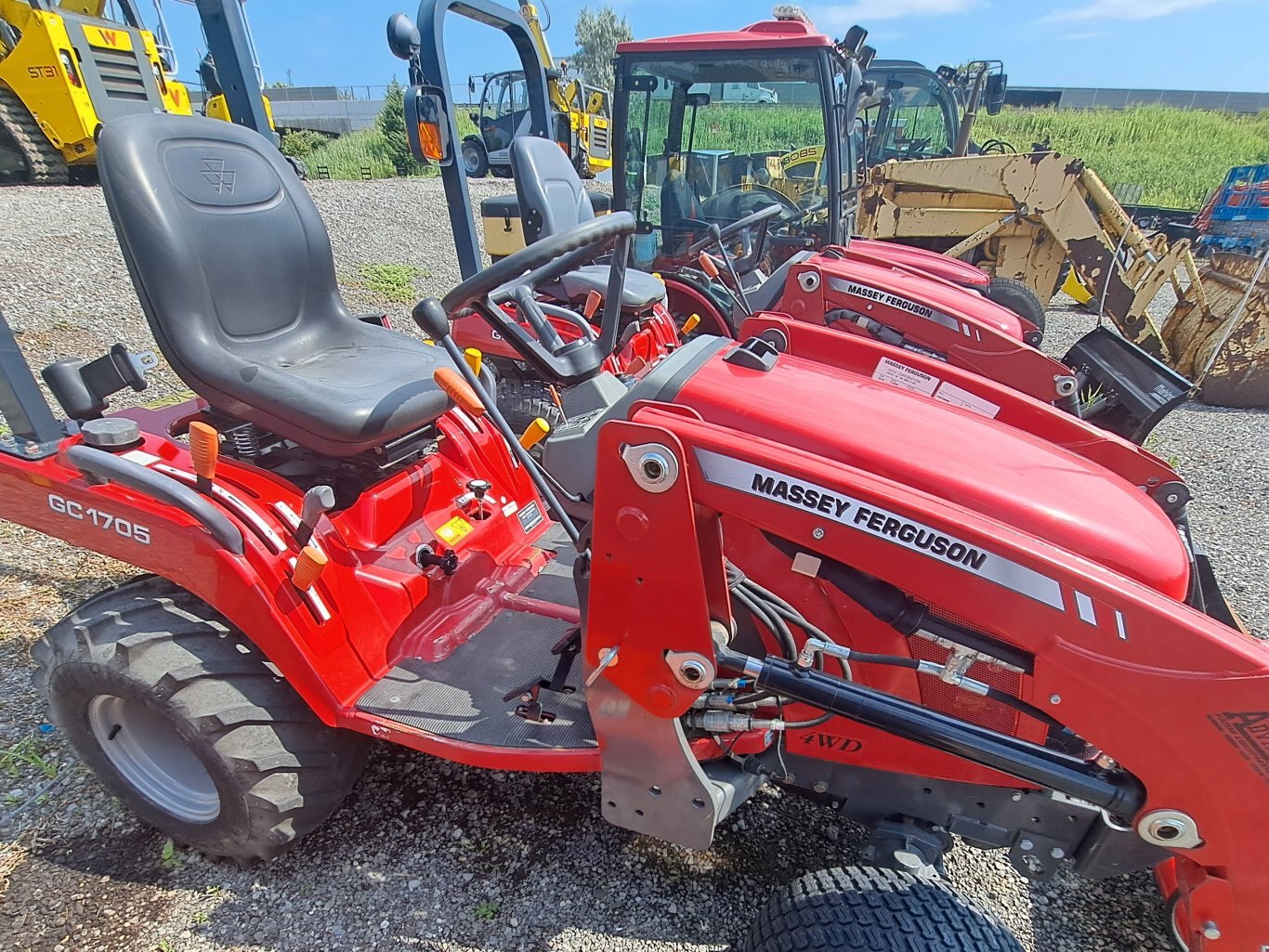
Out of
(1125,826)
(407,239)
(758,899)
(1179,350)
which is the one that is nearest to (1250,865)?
(1125,826)

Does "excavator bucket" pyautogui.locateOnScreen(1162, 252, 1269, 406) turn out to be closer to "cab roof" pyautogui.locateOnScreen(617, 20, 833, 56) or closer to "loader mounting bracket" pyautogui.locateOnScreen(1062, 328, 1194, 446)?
"loader mounting bracket" pyautogui.locateOnScreen(1062, 328, 1194, 446)

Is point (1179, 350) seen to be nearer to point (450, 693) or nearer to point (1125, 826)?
point (1125, 826)

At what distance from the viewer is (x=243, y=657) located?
1740 millimetres

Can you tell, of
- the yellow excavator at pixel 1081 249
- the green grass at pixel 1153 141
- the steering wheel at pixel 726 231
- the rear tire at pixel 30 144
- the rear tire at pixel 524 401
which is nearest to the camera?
the rear tire at pixel 524 401

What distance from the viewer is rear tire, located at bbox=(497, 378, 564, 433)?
393 centimetres

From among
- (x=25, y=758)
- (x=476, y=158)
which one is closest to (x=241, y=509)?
(x=25, y=758)

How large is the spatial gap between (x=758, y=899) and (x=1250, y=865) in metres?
1.03

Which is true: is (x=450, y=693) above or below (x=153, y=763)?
above

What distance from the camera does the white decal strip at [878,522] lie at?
1.09 meters

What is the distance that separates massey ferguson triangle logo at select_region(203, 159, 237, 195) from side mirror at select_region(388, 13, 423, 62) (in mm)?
1100

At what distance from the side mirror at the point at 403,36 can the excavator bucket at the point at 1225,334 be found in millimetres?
5316

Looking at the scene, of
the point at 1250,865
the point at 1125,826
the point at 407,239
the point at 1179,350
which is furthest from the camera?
the point at 407,239

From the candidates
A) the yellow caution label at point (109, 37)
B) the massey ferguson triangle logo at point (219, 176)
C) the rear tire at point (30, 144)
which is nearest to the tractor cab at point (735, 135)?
the massey ferguson triangle logo at point (219, 176)

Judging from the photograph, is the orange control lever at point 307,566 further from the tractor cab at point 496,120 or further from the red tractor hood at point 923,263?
the tractor cab at point 496,120
